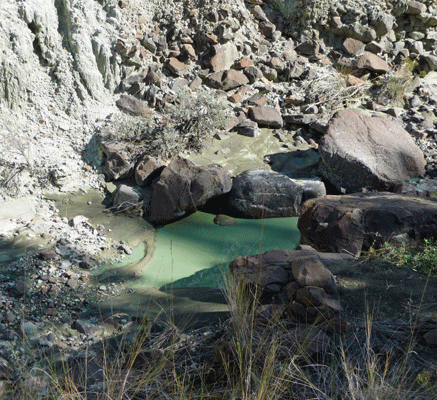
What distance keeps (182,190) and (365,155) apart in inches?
92.8

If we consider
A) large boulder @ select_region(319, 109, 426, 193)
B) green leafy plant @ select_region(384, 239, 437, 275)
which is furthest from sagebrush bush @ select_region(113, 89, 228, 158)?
green leafy plant @ select_region(384, 239, 437, 275)

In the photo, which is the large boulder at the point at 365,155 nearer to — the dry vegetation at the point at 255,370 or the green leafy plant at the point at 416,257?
the green leafy plant at the point at 416,257

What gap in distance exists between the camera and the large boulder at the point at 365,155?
5.75 meters

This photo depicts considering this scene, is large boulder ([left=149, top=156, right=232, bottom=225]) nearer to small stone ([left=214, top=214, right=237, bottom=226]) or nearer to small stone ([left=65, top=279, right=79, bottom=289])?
small stone ([left=214, top=214, right=237, bottom=226])

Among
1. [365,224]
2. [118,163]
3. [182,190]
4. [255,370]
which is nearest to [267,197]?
[182,190]

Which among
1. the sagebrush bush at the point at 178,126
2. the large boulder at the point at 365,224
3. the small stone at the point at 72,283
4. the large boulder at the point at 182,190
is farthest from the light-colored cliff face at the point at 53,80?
the large boulder at the point at 365,224

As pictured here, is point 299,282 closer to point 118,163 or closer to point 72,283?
point 72,283

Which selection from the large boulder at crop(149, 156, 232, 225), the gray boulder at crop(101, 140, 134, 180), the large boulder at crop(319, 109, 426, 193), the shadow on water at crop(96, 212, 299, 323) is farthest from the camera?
the gray boulder at crop(101, 140, 134, 180)

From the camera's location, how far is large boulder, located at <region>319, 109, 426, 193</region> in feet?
18.9

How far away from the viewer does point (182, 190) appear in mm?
5352

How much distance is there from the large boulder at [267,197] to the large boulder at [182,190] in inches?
8.0

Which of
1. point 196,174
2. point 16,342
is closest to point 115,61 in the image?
point 196,174

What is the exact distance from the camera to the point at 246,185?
215 inches

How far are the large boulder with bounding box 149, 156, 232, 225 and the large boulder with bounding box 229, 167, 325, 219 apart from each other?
203 millimetres
